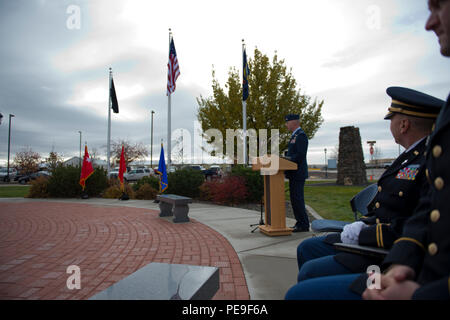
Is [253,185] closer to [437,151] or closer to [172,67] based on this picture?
[172,67]

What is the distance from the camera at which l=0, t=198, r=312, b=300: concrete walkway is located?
2.77 metres

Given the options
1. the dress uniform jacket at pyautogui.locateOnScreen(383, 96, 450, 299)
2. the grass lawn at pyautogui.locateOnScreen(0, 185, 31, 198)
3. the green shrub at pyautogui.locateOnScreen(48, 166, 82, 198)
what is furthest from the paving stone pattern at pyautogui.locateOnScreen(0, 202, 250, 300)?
the grass lawn at pyautogui.locateOnScreen(0, 185, 31, 198)

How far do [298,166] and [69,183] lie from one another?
11.3m

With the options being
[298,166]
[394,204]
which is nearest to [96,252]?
[298,166]

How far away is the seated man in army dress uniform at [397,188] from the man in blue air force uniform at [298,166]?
2893mm

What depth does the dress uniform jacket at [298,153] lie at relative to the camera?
4.74 meters

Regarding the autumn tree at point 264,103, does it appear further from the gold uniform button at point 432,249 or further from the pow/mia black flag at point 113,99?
the gold uniform button at point 432,249

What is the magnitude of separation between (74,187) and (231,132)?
10.1 m

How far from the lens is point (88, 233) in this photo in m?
5.23

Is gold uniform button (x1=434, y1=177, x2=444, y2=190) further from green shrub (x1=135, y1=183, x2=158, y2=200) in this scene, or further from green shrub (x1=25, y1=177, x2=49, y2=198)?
green shrub (x1=25, y1=177, x2=49, y2=198)

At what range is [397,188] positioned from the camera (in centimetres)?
168
